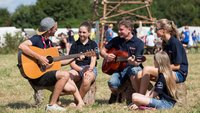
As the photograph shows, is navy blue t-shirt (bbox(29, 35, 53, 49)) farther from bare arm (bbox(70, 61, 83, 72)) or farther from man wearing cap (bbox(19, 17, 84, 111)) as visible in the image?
bare arm (bbox(70, 61, 83, 72))

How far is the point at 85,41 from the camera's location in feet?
Answer: 26.2

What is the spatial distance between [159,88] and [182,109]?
0.45m

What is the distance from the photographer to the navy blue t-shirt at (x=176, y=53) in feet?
24.0

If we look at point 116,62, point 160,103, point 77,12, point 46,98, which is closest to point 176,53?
point 160,103

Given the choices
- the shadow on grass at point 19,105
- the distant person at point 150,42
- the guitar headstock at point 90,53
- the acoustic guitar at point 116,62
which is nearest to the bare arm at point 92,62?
the guitar headstock at point 90,53

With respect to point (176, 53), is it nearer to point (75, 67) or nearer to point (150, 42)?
point (75, 67)

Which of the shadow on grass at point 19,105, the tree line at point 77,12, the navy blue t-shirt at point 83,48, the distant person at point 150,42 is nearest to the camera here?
the shadow on grass at point 19,105

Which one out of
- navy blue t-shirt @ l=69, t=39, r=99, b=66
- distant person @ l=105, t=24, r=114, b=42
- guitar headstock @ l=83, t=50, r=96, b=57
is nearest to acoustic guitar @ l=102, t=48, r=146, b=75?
navy blue t-shirt @ l=69, t=39, r=99, b=66

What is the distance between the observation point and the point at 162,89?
703cm

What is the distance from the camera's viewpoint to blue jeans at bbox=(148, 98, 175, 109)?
698 cm

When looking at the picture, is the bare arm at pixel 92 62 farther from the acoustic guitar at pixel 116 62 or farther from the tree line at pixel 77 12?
the tree line at pixel 77 12

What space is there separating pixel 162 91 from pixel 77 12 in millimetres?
75596

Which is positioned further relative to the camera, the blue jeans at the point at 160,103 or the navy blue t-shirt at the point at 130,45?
the navy blue t-shirt at the point at 130,45

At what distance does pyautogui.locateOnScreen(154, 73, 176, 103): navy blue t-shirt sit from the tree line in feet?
219
